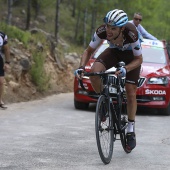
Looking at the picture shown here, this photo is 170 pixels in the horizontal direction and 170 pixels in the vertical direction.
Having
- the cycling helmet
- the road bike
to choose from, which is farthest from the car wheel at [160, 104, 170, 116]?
the cycling helmet

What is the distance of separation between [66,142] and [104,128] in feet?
5.15

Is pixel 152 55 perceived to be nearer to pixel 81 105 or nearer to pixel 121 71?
pixel 81 105

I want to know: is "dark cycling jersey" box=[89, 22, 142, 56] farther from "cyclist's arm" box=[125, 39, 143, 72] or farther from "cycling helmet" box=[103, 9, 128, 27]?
"cycling helmet" box=[103, 9, 128, 27]

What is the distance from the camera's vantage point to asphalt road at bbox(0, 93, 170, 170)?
5938 mm

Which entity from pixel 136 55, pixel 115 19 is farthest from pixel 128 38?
pixel 115 19

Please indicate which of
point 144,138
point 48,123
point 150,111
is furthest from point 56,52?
point 144,138

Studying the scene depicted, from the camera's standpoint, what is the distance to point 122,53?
654 cm

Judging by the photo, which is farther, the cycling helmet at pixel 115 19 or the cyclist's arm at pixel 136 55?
the cyclist's arm at pixel 136 55

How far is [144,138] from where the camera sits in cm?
806

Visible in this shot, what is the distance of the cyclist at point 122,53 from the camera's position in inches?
235

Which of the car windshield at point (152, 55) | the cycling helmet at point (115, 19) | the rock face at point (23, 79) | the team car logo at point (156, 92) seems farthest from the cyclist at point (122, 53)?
the rock face at point (23, 79)

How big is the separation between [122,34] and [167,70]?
18.9 feet

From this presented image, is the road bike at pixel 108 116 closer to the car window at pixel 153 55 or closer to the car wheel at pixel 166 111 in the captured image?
the car wheel at pixel 166 111

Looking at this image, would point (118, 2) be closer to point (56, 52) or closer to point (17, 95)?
point (56, 52)
